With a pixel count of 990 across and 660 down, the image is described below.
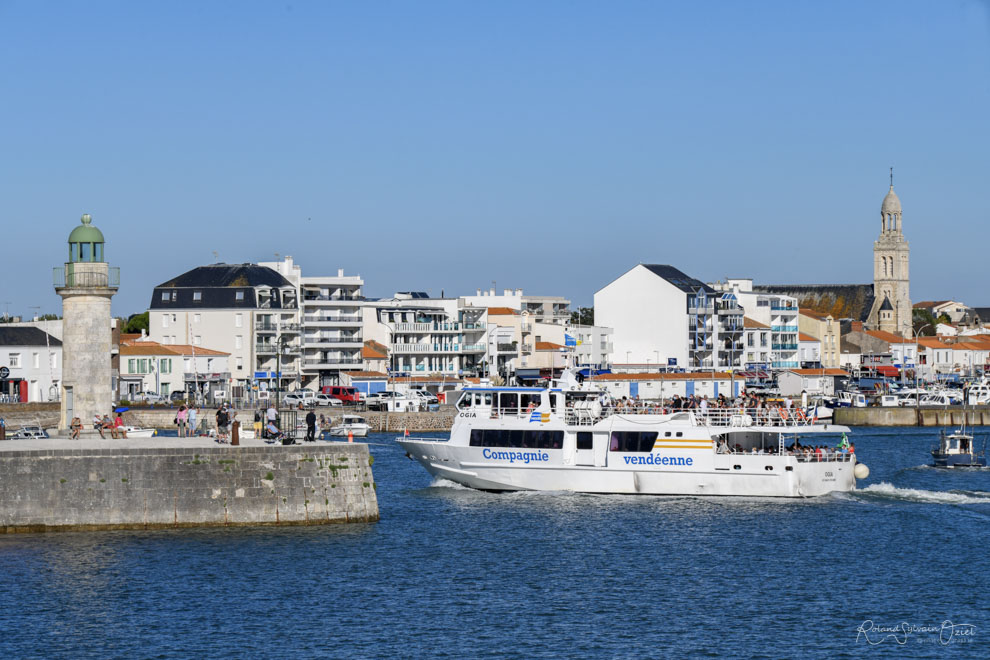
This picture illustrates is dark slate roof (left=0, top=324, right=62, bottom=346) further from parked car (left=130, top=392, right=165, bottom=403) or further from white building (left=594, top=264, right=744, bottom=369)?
white building (left=594, top=264, right=744, bottom=369)

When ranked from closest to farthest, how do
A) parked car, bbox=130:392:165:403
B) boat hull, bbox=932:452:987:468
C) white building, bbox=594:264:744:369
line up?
boat hull, bbox=932:452:987:468, parked car, bbox=130:392:165:403, white building, bbox=594:264:744:369

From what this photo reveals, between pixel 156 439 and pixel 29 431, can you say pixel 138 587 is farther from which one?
pixel 29 431

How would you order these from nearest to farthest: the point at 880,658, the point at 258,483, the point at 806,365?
the point at 880,658 < the point at 258,483 < the point at 806,365

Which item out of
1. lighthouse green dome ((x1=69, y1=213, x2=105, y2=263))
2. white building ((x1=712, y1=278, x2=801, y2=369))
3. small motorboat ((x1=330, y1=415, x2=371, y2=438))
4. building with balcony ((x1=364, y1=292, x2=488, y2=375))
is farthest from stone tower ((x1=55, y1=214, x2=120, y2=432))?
white building ((x1=712, y1=278, x2=801, y2=369))

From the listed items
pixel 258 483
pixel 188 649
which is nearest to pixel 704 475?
pixel 258 483

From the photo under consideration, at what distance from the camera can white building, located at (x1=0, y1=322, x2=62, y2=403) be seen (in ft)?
282

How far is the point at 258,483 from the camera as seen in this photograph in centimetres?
3744

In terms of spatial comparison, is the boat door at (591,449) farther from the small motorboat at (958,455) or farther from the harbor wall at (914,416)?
the harbor wall at (914,416)

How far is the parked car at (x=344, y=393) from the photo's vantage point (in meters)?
101

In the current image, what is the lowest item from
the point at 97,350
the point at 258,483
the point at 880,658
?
the point at 880,658

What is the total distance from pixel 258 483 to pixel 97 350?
1215 cm

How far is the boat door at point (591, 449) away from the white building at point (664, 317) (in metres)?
79.7

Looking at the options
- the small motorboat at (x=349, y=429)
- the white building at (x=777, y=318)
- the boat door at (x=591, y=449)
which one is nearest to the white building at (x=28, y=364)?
the small motorboat at (x=349, y=429)

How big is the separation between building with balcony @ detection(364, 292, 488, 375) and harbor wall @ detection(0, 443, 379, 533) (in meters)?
76.1
